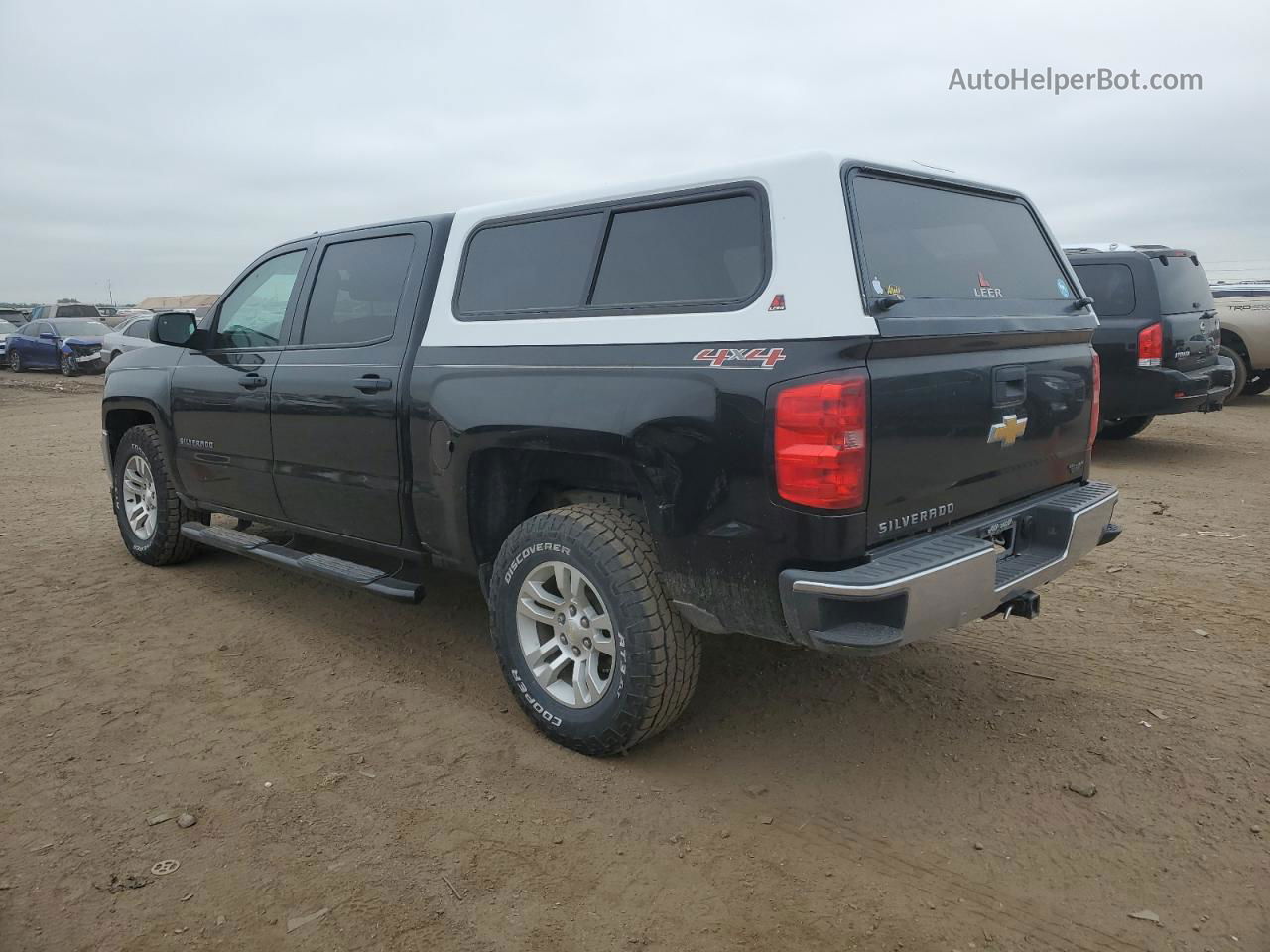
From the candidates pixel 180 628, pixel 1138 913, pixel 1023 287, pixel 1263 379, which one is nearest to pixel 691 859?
pixel 1138 913

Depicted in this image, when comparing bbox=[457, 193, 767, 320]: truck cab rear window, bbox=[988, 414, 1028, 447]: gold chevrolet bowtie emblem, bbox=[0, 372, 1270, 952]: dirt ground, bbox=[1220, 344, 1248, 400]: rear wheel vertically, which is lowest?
bbox=[0, 372, 1270, 952]: dirt ground

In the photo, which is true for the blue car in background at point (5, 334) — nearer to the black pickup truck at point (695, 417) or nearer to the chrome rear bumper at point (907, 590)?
the black pickup truck at point (695, 417)

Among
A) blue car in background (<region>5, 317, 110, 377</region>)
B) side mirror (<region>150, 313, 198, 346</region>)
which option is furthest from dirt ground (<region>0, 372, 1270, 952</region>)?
blue car in background (<region>5, 317, 110, 377</region>)

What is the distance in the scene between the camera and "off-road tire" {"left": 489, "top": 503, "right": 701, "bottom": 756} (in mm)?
3064

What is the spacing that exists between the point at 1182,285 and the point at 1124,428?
1.85m

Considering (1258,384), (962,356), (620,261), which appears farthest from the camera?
(1258,384)

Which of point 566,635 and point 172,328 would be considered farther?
point 172,328

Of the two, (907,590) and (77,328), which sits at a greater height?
(77,328)

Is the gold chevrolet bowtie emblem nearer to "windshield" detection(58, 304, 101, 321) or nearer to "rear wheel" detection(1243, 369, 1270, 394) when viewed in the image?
"rear wheel" detection(1243, 369, 1270, 394)

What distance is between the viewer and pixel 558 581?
333cm

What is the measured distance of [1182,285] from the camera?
8.55 meters

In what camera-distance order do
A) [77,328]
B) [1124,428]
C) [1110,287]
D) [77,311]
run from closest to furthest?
[1110,287]
[1124,428]
[77,328]
[77,311]

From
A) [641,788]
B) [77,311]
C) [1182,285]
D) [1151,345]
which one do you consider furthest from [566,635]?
[77,311]

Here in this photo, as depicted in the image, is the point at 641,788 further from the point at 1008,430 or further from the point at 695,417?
the point at 1008,430
